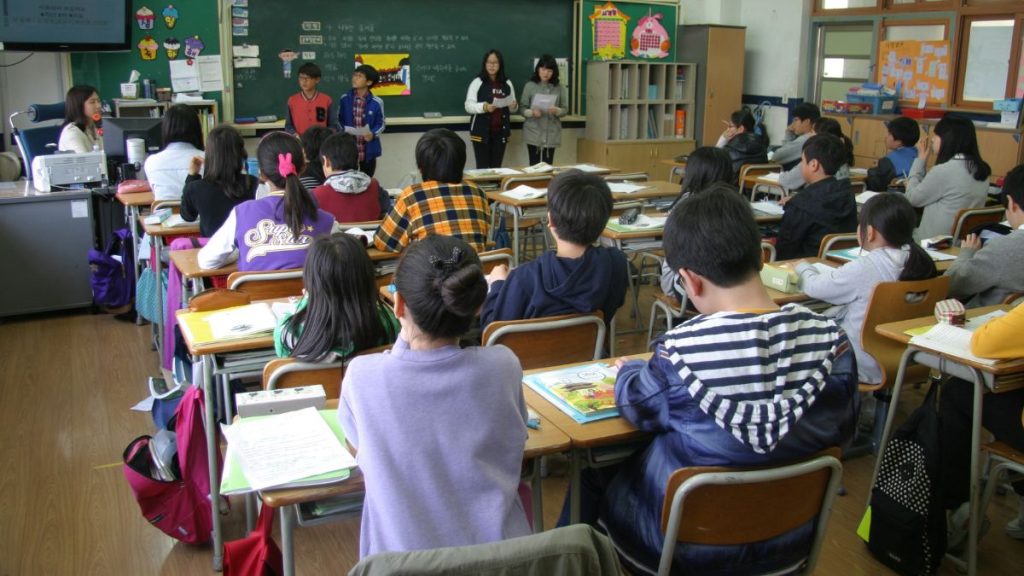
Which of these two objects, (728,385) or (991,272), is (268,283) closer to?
(728,385)

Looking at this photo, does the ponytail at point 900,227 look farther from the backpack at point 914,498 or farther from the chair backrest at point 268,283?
the chair backrest at point 268,283

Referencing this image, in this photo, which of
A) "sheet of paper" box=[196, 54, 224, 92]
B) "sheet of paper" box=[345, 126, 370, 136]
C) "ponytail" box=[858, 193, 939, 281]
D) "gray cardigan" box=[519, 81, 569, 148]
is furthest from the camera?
"gray cardigan" box=[519, 81, 569, 148]

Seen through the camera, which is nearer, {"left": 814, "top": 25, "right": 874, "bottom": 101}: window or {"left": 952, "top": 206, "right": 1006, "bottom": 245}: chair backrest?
{"left": 952, "top": 206, "right": 1006, "bottom": 245}: chair backrest

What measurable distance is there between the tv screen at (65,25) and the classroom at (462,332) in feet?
0.08

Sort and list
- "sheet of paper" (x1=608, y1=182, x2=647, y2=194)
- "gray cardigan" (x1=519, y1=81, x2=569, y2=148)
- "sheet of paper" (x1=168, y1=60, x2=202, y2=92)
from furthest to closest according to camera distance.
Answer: "gray cardigan" (x1=519, y1=81, x2=569, y2=148) < "sheet of paper" (x1=168, y1=60, x2=202, y2=92) < "sheet of paper" (x1=608, y1=182, x2=647, y2=194)

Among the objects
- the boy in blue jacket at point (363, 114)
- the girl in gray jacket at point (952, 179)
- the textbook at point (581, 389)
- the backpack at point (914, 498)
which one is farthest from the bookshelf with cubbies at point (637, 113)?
the textbook at point (581, 389)

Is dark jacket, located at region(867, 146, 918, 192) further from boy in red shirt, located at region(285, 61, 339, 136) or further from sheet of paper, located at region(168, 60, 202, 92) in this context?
sheet of paper, located at region(168, 60, 202, 92)

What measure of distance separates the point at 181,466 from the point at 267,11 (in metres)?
5.88

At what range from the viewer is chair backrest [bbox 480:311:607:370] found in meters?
2.62

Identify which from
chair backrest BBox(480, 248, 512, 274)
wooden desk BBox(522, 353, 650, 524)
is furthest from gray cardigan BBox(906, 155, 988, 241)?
wooden desk BBox(522, 353, 650, 524)

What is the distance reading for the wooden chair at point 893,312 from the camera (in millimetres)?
3031

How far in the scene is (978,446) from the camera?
2.60 metres

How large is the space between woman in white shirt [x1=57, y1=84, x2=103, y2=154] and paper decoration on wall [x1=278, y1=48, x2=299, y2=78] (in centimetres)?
205

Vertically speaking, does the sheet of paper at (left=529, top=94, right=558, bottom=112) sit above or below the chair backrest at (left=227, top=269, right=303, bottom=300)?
above
